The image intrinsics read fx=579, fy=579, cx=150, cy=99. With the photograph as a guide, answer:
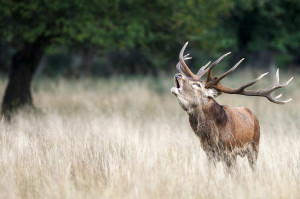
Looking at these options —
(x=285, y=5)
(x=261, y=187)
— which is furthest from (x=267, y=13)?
(x=261, y=187)

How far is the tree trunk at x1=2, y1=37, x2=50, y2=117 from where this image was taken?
13.6 metres

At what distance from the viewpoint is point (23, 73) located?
13.8 metres

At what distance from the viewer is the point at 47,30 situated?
12.9 m

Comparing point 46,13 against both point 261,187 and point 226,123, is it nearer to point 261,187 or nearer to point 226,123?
point 226,123

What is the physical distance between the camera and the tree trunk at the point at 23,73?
13.6 m

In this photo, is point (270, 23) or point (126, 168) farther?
point (270, 23)

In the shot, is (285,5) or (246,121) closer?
(246,121)

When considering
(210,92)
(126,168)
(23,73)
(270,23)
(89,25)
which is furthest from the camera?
(270,23)

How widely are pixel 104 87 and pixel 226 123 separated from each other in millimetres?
12119

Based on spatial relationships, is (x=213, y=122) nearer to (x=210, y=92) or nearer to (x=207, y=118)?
(x=207, y=118)

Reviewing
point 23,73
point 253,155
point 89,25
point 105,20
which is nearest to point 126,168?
point 253,155

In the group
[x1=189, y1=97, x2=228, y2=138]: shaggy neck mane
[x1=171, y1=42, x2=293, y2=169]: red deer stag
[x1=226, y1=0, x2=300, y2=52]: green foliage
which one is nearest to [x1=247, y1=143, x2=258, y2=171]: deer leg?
[x1=171, y1=42, x2=293, y2=169]: red deer stag

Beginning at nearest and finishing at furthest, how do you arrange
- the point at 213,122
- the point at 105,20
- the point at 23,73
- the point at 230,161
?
the point at 230,161, the point at 213,122, the point at 105,20, the point at 23,73

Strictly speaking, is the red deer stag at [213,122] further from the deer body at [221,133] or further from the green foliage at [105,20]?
the green foliage at [105,20]
